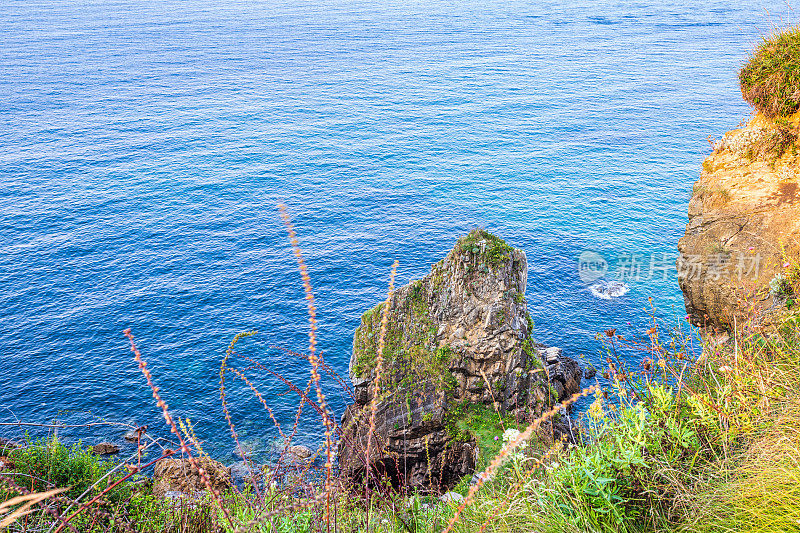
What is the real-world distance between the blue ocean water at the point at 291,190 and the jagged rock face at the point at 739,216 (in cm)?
403

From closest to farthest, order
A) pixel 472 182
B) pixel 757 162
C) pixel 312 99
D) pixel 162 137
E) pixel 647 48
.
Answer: pixel 757 162 → pixel 472 182 → pixel 162 137 → pixel 312 99 → pixel 647 48

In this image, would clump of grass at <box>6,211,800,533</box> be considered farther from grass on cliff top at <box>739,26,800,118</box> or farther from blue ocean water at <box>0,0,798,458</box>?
blue ocean water at <box>0,0,798,458</box>

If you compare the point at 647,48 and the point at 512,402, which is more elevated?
the point at 647,48

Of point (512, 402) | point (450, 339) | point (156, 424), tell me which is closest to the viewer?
point (512, 402)

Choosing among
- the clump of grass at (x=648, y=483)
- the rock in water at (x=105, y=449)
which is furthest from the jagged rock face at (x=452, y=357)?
the clump of grass at (x=648, y=483)

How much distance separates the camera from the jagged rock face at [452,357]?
92.6 ft

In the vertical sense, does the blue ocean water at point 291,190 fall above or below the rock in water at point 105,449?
above

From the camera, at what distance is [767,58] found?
17.8 metres

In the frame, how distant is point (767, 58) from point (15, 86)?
13006cm

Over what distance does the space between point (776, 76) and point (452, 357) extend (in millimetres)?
18783

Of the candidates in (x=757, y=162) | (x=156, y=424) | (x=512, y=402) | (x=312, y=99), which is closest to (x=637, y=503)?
(x=757, y=162)

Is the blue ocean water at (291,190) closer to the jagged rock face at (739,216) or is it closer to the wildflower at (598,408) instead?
the jagged rock face at (739,216)

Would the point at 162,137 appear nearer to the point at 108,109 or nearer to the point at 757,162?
the point at 108,109

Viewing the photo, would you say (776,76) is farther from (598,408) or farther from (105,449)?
(105,449)
